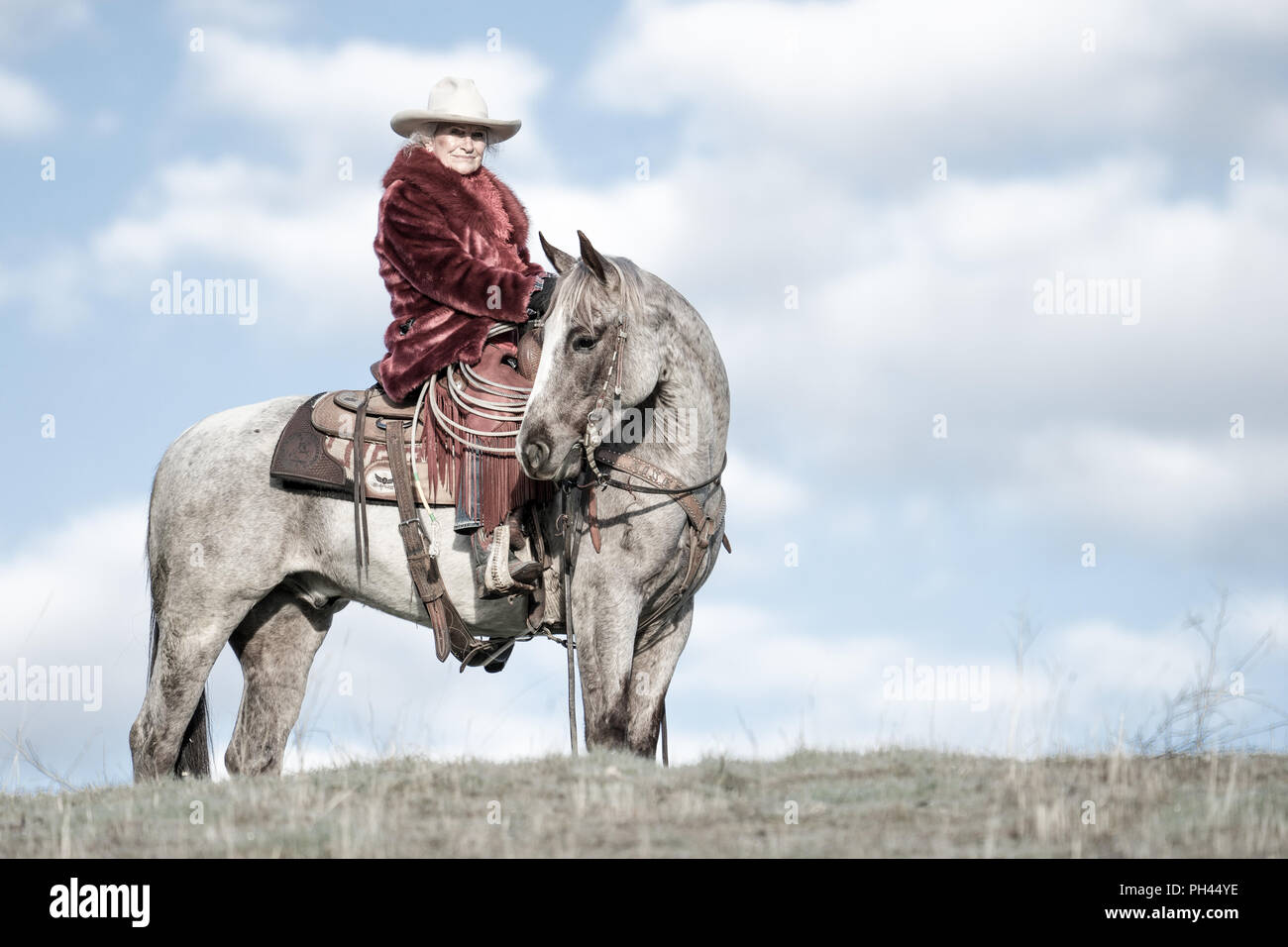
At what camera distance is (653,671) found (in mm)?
7391

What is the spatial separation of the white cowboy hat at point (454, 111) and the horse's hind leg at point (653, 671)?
3.26 m

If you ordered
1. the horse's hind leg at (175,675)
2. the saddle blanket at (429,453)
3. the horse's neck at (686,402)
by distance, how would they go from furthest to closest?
1. the horse's hind leg at (175,675)
2. the saddle blanket at (429,453)
3. the horse's neck at (686,402)

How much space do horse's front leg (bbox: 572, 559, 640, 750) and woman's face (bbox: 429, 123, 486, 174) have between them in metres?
2.95

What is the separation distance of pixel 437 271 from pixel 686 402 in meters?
1.80

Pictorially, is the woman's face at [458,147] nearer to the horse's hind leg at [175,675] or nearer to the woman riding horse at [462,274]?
the woman riding horse at [462,274]

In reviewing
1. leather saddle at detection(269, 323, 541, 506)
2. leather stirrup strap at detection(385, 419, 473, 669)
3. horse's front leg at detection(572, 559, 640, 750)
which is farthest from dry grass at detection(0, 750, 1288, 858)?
leather saddle at detection(269, 323, 541, 506)

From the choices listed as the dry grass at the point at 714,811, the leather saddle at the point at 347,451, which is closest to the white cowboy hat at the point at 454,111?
the leather saddle at the point at 347,451

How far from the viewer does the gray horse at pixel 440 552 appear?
22.2 ft

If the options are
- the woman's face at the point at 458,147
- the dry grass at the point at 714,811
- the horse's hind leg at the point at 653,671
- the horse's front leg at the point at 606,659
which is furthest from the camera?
the woman's face at the point at 458,147

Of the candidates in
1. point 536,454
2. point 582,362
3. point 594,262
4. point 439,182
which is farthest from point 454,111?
point 536,454

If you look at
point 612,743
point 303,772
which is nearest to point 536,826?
point 612,743

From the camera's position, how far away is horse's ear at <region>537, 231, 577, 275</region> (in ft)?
23.3

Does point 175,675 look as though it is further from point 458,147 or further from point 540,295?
point 458,147
